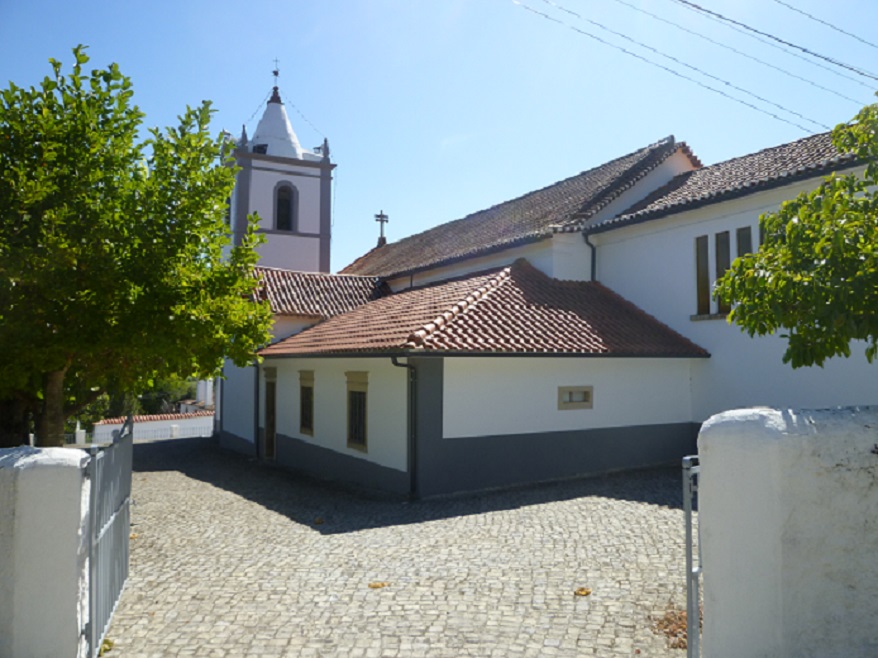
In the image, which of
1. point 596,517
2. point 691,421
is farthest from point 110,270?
point 691,421

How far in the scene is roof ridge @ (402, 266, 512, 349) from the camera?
36.3ft

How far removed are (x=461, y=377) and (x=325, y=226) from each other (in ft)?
70.5

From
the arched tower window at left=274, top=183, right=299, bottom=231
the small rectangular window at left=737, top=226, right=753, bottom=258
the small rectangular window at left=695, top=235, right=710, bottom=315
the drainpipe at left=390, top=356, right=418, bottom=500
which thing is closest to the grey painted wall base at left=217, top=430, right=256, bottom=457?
the drainpipe at left=390, top=356, right=418, bottom=500

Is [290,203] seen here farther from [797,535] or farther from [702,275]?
[797,535]

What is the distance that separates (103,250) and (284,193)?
25.3m

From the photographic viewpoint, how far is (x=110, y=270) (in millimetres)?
6637

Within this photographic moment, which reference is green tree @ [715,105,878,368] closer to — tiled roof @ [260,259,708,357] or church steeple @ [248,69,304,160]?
tiled roof @ [260,259,708,357]

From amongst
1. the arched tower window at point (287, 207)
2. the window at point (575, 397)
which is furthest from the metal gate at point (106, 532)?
the arched tower window at point (287, 207)

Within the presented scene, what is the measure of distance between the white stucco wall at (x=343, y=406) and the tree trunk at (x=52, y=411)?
5.44 metres

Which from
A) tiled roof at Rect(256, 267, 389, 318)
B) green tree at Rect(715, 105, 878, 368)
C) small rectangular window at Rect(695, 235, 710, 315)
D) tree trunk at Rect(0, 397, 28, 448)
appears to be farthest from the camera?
tiled roof at Rect(256, 267, 389, 318)

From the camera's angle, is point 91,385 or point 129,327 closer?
point 129,327

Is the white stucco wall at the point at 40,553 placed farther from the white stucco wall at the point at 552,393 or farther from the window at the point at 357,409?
the window at the point at 357,409

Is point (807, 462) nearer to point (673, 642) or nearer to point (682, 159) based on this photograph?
point (673, 642)

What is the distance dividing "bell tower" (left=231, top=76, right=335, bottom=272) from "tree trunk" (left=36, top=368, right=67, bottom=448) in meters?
22.8
